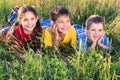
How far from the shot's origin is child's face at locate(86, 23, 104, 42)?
4.16 metres

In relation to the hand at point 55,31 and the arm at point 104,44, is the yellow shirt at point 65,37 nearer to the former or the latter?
the hand at point 55,31

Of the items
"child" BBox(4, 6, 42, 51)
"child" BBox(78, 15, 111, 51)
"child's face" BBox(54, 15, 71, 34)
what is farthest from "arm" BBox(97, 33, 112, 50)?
"child" BBox(4, 6, 42, 51)

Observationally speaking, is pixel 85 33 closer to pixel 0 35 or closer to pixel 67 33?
pixel 67 33

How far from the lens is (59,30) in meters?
4.31

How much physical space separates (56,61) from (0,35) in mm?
1120

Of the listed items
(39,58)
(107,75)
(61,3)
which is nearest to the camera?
(107,75)

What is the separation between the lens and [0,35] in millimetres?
4359

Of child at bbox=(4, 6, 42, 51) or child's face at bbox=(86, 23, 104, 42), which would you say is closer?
child's face at bbox=(86, 23, 104, 42)

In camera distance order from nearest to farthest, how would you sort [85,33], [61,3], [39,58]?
1. [39,58]
2. [85,33]
3. [61,3]

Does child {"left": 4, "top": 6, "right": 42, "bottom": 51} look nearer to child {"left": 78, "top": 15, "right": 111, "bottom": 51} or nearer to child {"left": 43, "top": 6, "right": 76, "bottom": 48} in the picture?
child {"left": 43, "top": 6, "right": 76, "bottom": 48}

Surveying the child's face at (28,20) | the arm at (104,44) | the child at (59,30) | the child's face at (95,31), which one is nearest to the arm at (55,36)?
the child at (59,30)

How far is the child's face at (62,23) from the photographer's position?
13.9 feet

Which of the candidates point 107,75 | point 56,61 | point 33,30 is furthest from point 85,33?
point 107,75

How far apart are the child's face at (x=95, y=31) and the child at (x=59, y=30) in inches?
9.6
